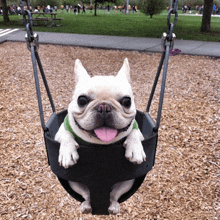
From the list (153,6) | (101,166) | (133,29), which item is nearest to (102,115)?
(101,166)

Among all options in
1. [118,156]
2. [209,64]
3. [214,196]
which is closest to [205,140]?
[214,196]

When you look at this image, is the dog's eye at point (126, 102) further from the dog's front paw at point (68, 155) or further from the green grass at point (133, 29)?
the green grass at point (133, 29)

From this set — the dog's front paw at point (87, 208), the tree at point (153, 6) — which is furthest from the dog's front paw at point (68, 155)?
the tree at point (153, 6)

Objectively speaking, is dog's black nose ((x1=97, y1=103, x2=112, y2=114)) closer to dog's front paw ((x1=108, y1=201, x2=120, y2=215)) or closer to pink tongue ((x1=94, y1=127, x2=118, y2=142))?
pink tongue ((x1=94, y1=127, x2=118, y2=142))

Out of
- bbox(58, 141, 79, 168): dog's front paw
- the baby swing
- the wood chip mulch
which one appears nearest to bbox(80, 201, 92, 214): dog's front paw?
the baby swing

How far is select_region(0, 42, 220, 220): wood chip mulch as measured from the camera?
8.72 feet

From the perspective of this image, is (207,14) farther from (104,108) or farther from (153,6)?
(104,108)

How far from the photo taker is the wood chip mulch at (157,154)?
8.72 feet

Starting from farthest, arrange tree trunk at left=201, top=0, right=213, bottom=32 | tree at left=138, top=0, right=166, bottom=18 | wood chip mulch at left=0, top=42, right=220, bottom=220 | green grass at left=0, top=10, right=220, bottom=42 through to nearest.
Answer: tree at left=138, top=0, right=166, bottom=18 < tree trunk at left=201, top=0, right=213, bottom=32 < green grass at left=0, top=10, right=220, bottom=42 < wood chip mulch at left=0, top=42, right=220, bottom=220

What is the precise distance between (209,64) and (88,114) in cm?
640

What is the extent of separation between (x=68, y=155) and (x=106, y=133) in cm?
23

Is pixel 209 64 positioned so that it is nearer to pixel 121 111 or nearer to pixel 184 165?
pixel 184 165

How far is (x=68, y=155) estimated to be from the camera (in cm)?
127

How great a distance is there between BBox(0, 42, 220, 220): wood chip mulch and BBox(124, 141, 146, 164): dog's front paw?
4.99ft
